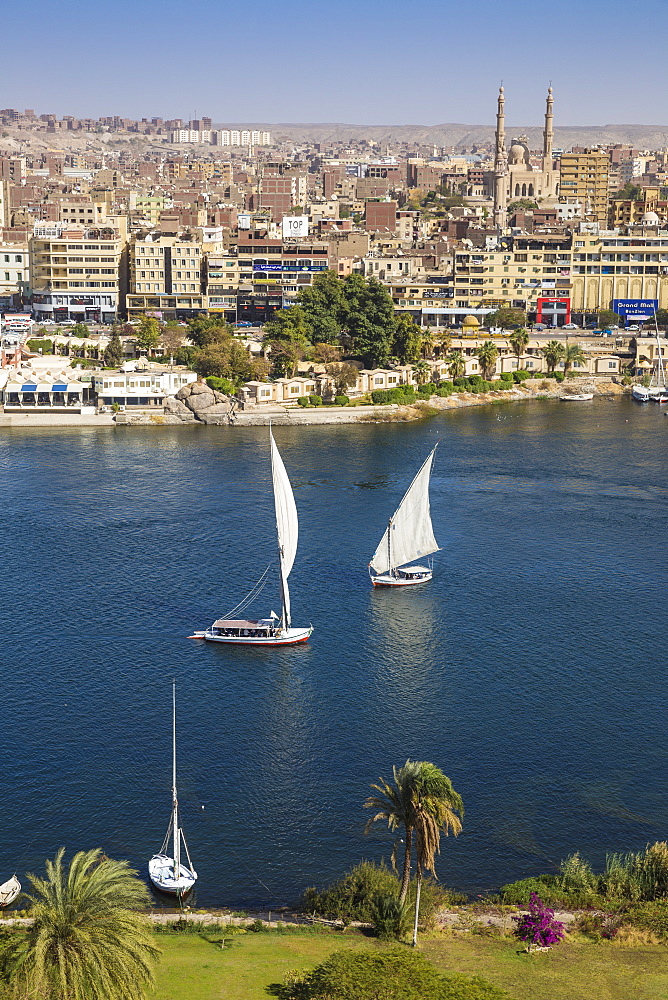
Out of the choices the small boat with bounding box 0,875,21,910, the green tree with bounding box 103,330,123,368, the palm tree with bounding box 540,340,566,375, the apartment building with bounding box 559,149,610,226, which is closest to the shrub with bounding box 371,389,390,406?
the palm tree with bounding box 540,340,566,375

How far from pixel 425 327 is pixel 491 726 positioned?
55025mm

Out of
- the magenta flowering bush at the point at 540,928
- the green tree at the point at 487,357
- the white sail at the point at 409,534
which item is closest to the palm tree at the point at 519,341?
the green tree at the point at 487,357

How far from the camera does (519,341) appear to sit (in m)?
72.1

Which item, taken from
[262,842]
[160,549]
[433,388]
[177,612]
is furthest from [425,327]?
[262,842]

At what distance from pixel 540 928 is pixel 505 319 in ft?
210

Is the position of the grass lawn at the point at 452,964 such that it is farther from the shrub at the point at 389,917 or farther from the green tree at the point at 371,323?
the green tree at the point at 371,323

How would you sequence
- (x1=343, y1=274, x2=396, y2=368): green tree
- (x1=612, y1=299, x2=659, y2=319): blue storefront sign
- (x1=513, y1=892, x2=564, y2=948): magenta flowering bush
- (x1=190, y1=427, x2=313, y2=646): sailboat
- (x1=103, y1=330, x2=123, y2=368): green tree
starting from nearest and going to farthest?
1. (x1=513, y1=892, x2=564, y2=948): magenta flowering bush
2. (x1=190, y1=427, x2=313, y2=646): sailboat
3. (x1=103, y1=330, x2=123, y2=368): green tree
4. (x1=343, y1=274, x2=396, y2=368): green tree
5. (x1=612, y1=299, x2=659, y2=319): blue storefront sign

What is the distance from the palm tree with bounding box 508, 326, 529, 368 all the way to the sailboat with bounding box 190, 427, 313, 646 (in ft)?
A: 140

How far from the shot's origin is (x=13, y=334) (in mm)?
72938

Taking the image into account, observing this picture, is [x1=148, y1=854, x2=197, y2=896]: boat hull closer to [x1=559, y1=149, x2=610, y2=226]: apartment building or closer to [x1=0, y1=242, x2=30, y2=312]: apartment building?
[x1=0, y1=242, x2=30, y2=312]: apartment building

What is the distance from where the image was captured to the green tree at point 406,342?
224ft

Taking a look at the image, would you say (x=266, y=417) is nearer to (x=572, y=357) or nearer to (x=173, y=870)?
(x=572, y=357)

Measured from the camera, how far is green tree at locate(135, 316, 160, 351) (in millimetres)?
68312

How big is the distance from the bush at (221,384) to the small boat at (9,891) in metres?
43.7
